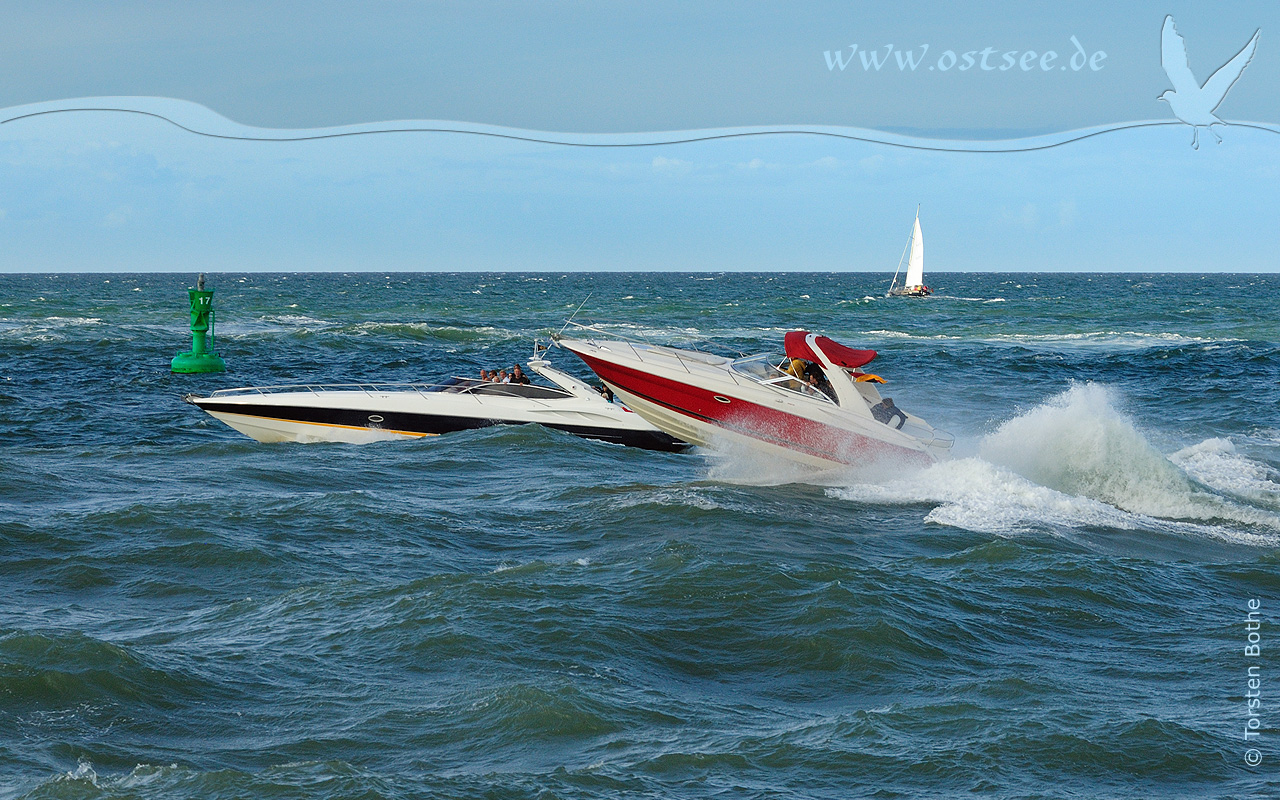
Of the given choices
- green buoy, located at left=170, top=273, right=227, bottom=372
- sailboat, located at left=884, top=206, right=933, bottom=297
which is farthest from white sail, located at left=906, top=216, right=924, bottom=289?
green buoy, located at left=170, top=273, right=227, bottom=372

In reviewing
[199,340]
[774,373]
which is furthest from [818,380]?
[199,340]

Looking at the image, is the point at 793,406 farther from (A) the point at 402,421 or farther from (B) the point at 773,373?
(A) the point at 402,421

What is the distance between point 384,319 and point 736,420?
153 ft

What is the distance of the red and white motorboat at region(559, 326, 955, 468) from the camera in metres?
16.4

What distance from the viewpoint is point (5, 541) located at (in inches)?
468

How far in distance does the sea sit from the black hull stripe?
46cm

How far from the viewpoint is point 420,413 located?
2059 cm

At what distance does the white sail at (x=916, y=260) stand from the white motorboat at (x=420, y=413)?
7391cm

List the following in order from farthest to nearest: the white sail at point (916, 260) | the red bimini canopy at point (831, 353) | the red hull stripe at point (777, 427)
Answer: the white sail at point (916, 260)
the red hull stripe at point (777, 427)
the red bimini canopy at point (831, 353)

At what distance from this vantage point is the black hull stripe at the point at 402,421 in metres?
20.4

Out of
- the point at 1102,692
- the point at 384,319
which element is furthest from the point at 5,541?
the point at 384,319
